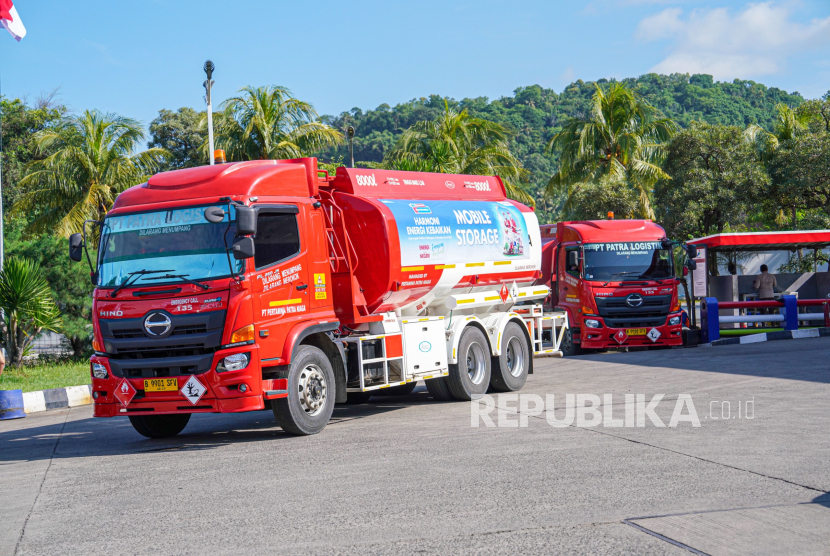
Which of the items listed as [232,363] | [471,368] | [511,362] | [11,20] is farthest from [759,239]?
[11,20]

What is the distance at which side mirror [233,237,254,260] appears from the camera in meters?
8.64

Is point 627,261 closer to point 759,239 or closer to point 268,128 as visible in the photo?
point 759,239

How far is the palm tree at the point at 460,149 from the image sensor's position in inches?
1371

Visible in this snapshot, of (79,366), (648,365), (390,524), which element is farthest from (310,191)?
(79,366)

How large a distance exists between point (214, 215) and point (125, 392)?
7.35 ft

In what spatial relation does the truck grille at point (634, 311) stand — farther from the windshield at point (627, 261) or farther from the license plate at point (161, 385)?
the license plate at point (161, 385)

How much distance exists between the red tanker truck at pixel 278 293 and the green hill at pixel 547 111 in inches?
2328

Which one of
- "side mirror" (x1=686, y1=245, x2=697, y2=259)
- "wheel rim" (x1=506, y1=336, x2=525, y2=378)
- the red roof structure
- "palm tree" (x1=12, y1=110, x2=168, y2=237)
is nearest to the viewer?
"wheel rim" (x1=506, y1=336, x2=525, y2=378)

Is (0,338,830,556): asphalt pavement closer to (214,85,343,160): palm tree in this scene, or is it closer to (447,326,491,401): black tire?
(447,326,491,401): black tire

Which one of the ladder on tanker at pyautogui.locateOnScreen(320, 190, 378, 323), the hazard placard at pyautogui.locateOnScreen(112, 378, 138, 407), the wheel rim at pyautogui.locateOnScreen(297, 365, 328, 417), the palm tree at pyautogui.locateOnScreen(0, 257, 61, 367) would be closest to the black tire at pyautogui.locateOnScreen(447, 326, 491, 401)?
the ladder on tanker at pyautogui.locateOnScreen(320, 190, 378, 323)

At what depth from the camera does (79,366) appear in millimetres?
20281

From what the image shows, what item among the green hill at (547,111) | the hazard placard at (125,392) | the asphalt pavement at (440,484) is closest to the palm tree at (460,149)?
the asphalt pavement at (440,484)

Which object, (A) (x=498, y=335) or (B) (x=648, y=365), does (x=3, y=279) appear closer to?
(A) (x=498, y=335)

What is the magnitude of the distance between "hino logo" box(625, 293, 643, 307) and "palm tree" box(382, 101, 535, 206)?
16342 mm
